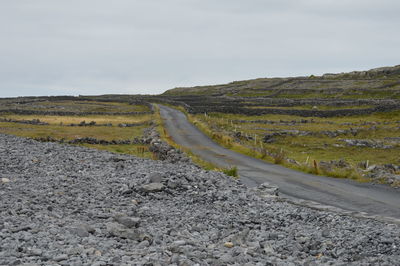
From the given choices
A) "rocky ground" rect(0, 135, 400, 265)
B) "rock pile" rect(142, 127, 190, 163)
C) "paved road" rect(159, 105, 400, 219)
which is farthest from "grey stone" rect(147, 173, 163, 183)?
"rock pile" rect(142, 127, 190, 163)

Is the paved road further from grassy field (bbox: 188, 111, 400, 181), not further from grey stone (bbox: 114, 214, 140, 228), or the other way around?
grey stone (bbox: 114, 214, 140, 228)

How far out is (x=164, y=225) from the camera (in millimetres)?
14180

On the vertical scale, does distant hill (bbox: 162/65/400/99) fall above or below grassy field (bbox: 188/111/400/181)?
above

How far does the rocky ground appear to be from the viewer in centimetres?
1036

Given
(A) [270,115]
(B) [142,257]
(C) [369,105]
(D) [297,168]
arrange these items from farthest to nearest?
1. (C) [369,105]
2. (A) [270,115]
3. (D) [297,168]
4. (B) [142,257]

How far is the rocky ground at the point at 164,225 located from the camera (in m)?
10.4

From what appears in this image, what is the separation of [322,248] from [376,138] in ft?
162

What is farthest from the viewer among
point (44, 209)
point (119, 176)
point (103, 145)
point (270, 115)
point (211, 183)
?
point (270, 115)

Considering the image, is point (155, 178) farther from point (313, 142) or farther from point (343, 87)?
point (343, 87)

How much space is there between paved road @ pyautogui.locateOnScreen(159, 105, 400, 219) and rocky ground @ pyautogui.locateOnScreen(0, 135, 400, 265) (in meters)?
2.86

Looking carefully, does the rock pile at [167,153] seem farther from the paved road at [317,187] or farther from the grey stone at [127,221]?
the grey stone at [127,221]

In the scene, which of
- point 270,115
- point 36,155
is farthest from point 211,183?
point 270,115

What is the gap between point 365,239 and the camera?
12219 mm

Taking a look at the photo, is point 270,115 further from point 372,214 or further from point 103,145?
point 372,214
